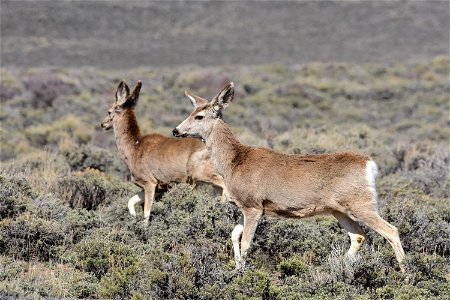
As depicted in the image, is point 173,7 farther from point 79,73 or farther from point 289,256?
point 289,256

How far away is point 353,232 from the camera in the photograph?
8.78 m

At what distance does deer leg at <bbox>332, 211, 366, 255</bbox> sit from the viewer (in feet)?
28.5

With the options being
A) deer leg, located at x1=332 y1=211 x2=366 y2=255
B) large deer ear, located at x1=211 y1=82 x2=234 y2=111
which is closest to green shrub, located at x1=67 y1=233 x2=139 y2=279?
large deer ear, located at x1=211 y1=82 x2=234 y2=111

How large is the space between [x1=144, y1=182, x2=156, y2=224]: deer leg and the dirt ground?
3778cm

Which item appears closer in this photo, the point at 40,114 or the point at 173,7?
the point at 40,114

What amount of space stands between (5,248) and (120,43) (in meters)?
51.0

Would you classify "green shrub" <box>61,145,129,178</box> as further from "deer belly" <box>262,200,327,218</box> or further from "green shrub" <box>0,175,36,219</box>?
"deer belly" <box>262,200,327,218</box>

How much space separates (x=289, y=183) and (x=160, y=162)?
327cm

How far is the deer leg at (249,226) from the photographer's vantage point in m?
8.56

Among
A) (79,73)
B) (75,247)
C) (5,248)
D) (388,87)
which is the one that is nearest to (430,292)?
(75,247)

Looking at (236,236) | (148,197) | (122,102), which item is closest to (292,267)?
(236,236)

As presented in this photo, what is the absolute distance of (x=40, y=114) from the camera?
969 inches

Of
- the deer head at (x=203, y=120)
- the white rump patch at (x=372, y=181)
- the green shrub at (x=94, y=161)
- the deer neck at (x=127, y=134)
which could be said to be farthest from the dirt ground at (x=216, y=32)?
the white rump patch at (x=372, y=181)

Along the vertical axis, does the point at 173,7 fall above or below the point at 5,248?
below
